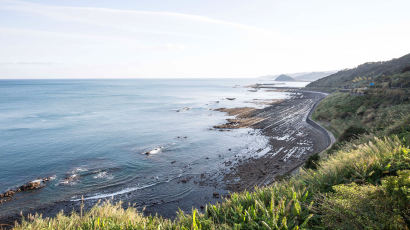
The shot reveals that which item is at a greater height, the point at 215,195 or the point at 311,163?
the point at 311,163

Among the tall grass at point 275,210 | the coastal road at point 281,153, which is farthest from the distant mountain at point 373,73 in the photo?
the tall grass at point 275,210

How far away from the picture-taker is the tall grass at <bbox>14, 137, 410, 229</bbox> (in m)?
4.57

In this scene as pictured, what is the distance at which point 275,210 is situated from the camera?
16.0 feet

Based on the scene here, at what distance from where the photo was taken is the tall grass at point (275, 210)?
457 cm

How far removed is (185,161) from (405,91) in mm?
26344

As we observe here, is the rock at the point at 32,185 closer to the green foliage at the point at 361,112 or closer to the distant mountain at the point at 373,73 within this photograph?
the green foliage at the point at 361,112

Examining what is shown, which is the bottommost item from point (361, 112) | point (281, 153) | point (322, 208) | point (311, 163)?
point (281, 153)

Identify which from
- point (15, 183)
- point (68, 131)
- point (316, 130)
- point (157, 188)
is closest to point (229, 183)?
point (157, 188)

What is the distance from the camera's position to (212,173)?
1792 centimetres

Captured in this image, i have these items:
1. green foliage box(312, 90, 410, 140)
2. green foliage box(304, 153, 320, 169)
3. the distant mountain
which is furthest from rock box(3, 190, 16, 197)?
the distant mountain

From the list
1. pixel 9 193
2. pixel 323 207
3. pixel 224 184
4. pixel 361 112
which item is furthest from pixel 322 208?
pixel 361 112

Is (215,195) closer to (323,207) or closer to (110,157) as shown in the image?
(323,207)

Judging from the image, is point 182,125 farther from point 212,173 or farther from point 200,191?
point 200,191

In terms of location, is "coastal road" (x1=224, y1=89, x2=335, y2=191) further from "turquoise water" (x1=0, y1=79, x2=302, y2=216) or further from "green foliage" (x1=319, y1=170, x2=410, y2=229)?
"green foliage" (x1=319, y1=170, x2=410, y2=229)
